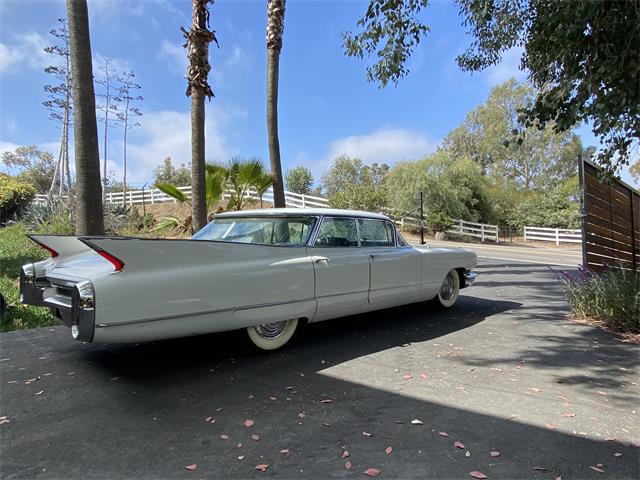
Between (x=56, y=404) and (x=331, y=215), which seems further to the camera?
(x=331, y=215)

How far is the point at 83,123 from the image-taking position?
645 centimetres

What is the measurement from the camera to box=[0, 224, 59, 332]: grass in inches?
213

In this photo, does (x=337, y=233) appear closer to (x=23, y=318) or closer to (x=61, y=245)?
(x=61, y=245)

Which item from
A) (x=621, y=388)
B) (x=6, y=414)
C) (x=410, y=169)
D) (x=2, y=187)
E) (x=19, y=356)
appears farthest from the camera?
(x=410, y=169)

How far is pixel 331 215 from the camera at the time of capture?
4.78 metres

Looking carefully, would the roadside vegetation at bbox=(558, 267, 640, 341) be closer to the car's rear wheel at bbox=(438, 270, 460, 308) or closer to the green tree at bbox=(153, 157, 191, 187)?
the car's rear wheel at bbox=(438, 270, 460, 308)

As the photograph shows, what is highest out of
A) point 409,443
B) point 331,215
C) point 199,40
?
point 199,40

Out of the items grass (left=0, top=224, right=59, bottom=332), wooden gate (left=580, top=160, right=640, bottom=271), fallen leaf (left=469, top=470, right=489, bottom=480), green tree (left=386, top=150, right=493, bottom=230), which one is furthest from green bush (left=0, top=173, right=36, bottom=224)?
fallen leaf (left=469, top=470, right=489, bottom=480)

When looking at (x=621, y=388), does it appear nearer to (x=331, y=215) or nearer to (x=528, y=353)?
(x=528, y=353)

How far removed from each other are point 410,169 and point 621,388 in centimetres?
2416

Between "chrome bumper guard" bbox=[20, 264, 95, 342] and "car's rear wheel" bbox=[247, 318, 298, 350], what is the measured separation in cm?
143

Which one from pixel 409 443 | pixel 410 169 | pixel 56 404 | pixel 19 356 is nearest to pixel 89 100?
pixel 19 356

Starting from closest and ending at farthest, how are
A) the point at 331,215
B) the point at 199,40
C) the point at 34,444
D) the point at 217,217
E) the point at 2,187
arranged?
the point at 34,444, the point at 331,215, the point at 217,217, the point at 199,40, the point at 2,187

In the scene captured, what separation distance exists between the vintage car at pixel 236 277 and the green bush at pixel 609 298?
2.03 meters
